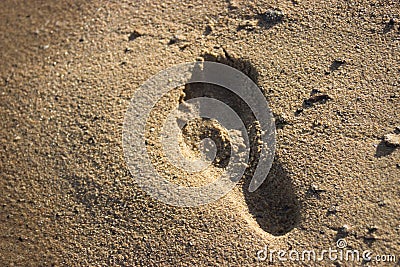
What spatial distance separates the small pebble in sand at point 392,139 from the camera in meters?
1.47

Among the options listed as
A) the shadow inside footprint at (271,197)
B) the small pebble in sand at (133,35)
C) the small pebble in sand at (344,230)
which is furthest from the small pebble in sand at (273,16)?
the small pebble in sand at (344,230)

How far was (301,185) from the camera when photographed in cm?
149

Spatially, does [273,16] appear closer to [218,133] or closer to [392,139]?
[218,133]

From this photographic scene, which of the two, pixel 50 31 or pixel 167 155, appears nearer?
pixel 167 155

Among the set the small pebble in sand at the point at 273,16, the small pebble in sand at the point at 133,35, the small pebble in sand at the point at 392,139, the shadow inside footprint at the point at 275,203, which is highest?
the small pebble in sand at the point at 273,16

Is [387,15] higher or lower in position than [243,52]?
higher

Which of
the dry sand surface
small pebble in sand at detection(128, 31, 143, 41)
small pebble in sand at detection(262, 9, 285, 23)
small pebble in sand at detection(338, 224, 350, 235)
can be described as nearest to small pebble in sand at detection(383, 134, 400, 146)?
the dry sand surface

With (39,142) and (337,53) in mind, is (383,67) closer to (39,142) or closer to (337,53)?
(337,53)

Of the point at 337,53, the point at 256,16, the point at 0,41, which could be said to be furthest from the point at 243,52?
the point at 0,41

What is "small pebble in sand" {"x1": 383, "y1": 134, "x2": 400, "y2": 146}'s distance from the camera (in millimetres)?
1470

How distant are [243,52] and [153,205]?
1.98 ft

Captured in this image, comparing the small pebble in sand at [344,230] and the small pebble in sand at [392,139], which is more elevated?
the small pebble in sand at [392,139]

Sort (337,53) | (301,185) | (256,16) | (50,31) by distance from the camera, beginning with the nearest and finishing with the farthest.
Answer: (301,185) < (337,53) < (256,16) < (50,31)

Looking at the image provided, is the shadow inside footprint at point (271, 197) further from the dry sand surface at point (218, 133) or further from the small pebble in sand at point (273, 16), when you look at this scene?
the small pebble in sand at point (273, 16)
